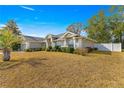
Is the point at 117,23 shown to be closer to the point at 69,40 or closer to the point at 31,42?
the point at 31,42

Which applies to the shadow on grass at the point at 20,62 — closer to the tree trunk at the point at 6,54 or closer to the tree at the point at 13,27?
the tree trunk at the point at 6,54

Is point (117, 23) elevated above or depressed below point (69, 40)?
above

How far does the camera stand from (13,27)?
367cm

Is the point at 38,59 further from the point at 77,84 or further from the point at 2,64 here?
the point at 77,84

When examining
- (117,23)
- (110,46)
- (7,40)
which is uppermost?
(117,23)

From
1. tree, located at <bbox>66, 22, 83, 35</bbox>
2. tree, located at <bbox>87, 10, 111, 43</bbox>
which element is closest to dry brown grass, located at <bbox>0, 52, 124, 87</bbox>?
tree, located at <bbox>87, 10, 111, 43</bbox>

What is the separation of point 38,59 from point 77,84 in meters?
1.30

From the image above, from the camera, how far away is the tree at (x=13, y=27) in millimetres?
3547

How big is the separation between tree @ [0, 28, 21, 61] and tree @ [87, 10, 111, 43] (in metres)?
1.62

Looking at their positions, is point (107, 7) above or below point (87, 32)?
above

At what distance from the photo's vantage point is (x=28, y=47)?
389cm

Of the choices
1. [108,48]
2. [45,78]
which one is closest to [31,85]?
[45,78]

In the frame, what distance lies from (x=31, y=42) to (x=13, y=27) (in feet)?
1.63

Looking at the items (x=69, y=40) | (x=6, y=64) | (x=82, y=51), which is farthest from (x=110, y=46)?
(x=69, y=40)
